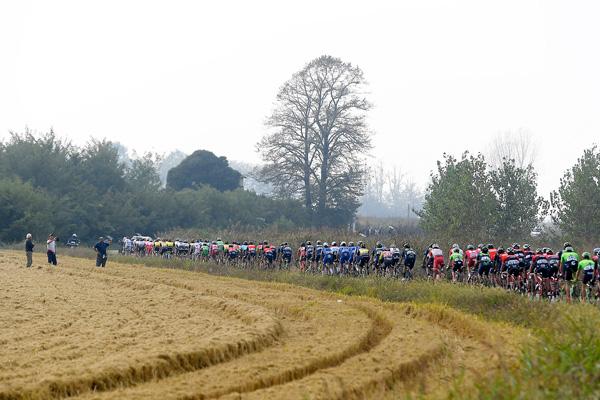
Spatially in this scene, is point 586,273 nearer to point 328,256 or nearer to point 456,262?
point 456,262

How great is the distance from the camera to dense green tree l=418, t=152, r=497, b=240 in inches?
1647

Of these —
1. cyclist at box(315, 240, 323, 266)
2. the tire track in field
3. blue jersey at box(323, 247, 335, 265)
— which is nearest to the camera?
the tire track in field

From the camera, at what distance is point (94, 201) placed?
66500 mm

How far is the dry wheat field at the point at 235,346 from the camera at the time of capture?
36.8ft

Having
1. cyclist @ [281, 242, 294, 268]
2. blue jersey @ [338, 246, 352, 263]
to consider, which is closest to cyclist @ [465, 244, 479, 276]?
blue jersey @ [338, 246, 352, 263]

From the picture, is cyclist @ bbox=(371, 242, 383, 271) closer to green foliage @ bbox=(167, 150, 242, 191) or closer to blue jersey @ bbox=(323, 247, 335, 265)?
blue jersey @ bbox=(323, 247, 335, 265)

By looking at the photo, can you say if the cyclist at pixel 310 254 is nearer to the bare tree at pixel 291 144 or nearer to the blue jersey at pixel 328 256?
the blue jersey at pixel 328 256

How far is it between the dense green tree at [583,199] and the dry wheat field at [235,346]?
67.8 feet

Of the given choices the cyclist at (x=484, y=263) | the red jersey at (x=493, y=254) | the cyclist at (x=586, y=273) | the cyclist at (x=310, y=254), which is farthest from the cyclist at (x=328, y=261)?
the cyclist at (x=586, y=273)

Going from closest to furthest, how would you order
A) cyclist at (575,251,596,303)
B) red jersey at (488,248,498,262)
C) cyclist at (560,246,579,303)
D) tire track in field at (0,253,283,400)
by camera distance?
1. tire track in field at (0,253,283,400)
2. cyclist at (575,251,596,303)
3. cyclist at (560,246,579,303)
4. red jersey at (488,248,498,262)

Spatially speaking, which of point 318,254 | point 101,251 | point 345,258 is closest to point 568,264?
point 345,258

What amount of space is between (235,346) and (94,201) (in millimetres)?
54856

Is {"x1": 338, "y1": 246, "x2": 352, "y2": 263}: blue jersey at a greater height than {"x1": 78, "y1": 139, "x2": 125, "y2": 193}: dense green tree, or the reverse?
{"x1": 78, "y1": 139, "x2": 125, "y2": 193}: dense green tree

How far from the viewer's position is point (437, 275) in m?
29.5
